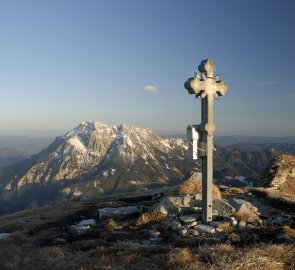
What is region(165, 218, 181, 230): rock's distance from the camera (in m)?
17.3

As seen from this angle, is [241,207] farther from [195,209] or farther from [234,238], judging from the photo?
[234,238]

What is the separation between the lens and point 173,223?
701 inches

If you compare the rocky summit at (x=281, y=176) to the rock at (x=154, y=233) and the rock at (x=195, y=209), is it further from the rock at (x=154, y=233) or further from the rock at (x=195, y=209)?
the rock at (x=154, y=233)

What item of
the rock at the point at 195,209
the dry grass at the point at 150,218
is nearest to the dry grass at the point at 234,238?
the rock at the point at 195,209

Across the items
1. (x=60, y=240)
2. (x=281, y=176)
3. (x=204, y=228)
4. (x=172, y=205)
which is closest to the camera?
(x=204, y=228)

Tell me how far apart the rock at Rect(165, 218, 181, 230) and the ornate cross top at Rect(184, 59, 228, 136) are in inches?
174

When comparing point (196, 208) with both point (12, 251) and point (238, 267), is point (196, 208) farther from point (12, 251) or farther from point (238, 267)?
point (238, 267)

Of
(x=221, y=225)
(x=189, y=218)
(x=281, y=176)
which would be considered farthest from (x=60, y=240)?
(x=281, y=176)

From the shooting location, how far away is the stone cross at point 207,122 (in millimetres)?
17391

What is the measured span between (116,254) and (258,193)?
17.9 meters

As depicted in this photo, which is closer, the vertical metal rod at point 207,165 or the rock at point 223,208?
the vertical metal rod at point 207,165

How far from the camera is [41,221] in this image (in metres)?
25.1

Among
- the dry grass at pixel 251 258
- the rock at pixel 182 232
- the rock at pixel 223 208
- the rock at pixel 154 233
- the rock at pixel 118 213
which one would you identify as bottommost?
the rock at pixel 118 213

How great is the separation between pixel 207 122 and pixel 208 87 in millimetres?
1619
